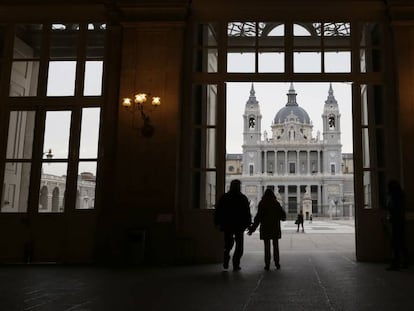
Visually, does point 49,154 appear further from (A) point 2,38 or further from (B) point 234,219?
(B) point 234,219

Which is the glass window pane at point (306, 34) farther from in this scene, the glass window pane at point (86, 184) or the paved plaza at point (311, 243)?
the paved plaza at point (311, 243)

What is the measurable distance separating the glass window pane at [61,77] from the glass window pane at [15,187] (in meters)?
1.34

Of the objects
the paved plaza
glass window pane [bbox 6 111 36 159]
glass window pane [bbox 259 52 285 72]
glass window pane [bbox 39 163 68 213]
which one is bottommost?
the paved plaza

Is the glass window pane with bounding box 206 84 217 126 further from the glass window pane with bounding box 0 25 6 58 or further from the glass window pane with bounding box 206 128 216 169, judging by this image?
the glass window pane with bounding box 0 25 6 58

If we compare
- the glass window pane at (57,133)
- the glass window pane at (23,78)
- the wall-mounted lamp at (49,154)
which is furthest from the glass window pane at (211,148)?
the glass window pane at (23,78)

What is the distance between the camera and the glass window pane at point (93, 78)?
761cm

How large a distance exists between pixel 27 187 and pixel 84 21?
2992 mm

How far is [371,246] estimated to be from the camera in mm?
7125

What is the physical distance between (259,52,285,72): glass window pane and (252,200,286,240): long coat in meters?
2.36

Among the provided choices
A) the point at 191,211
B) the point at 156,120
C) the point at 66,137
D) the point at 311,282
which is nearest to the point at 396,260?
the point at 311,282

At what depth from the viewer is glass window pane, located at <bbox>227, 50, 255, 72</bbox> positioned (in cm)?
761

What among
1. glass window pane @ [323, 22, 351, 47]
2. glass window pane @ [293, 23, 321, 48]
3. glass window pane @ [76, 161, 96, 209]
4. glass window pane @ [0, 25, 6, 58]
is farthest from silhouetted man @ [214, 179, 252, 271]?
glass window pane @ [0, 25, 6, 58]

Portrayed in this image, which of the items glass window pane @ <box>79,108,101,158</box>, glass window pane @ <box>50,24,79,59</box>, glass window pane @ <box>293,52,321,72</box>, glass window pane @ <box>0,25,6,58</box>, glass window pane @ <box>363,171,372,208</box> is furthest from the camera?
glass window pane @ <box>0,25,6,58</box>

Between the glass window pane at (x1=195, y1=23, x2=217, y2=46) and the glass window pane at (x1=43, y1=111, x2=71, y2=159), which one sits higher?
the glass window pane at (x1=195, y1=23, x2=217, y2=46)
